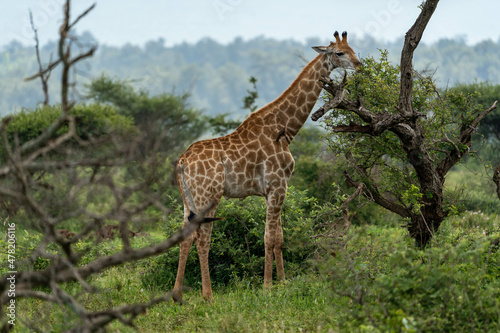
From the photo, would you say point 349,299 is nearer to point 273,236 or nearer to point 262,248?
point 273,236

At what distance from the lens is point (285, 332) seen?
6770 millimetres

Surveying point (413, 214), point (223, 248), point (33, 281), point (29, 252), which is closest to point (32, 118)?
point (29, 252)

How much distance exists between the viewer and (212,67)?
161 metres

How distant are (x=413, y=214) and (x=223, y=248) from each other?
10.9 ft

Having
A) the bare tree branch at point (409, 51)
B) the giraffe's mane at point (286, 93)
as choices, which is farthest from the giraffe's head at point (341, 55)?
the bare tree branch at point (409, 51)

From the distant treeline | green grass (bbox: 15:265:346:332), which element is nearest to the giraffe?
green grass (bbox: 15:265:346:332)

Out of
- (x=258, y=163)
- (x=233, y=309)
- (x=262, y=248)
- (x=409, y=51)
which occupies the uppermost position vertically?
(x=409, y=51)

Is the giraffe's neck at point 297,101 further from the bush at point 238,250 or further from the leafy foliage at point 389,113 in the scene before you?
the bush at point 238,250

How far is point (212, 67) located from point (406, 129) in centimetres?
15460

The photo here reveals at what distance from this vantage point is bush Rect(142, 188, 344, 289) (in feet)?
31.4

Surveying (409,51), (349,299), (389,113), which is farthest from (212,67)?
(349,299)

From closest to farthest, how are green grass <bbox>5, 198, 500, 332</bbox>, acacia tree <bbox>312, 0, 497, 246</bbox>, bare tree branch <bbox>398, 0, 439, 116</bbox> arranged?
green grass <bbox>5, 198, 500, 332</bbox>, bare tree branch <bbox>398, 0, 439, 116</bbox>, acacia tree <bbox>312, 0, 497, 246</bbox>

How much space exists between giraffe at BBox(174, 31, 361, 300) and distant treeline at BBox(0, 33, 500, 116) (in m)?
97.0

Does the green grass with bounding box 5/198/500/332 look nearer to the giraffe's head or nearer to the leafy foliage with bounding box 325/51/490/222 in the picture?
the leafy foliage with bounding box 325/51/490/222
